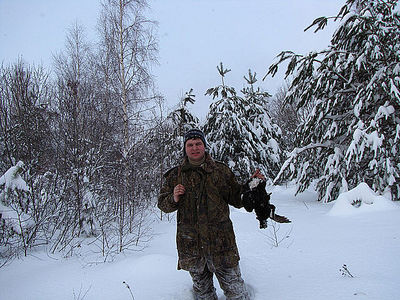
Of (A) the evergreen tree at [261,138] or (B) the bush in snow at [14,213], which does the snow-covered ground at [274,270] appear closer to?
(B) the bush in snow at [14,213]

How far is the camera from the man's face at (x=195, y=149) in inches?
81.5

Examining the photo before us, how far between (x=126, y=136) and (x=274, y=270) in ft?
19.4

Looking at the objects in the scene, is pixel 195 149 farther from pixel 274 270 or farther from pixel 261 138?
pixel 261 138

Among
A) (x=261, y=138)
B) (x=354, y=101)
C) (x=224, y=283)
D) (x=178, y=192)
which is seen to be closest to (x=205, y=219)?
(x=178, y=192)

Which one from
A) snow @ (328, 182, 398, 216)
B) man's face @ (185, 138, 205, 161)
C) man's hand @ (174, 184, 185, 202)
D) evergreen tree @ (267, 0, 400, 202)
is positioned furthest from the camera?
evergreen tree @ (267, 0, 400, 202)

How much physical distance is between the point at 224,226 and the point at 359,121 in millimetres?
5403

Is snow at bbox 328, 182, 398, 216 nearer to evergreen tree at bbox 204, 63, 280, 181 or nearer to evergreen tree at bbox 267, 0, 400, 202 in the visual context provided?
evergreen tree at bbox 267, 0, 400, 202

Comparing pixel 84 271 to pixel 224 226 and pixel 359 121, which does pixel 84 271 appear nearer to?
pixel 224 226

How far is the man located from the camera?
1.99 meters

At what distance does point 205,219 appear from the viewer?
2.00 metres

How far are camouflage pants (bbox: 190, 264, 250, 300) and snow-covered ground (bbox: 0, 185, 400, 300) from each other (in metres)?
0.29

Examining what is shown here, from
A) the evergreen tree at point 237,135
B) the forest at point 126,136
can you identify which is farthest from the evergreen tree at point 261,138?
the forest at point 126,136

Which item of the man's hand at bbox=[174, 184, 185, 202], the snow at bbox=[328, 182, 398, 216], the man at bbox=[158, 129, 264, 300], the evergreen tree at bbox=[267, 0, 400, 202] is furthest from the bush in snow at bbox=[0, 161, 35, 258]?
the evergreen tree at bbox=[267, 0, 400, 202]

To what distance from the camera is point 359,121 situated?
5730 mm
